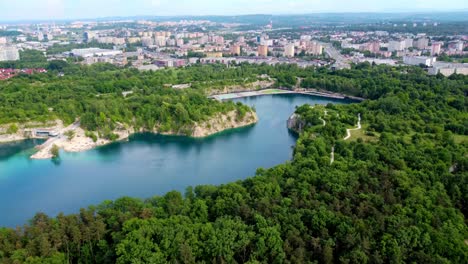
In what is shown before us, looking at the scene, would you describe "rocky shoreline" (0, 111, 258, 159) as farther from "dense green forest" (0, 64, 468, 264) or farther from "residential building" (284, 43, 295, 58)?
"residential building" (284, 43, 295, 58)

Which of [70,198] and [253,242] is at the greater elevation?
[253,242]

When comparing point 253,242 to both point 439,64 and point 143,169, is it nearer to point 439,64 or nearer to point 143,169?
point 143,169

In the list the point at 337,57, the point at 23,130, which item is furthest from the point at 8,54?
the point at 337,57

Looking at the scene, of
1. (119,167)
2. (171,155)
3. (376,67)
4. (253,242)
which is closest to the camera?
(253,242)

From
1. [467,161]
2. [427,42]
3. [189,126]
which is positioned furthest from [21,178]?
[427,42]

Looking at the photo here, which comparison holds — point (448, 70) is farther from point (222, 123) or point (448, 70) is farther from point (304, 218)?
point (304, 218)

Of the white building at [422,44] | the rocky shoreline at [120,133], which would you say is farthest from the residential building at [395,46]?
the rocky shoreline at [120,133]

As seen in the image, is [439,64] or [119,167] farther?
[439,64]
